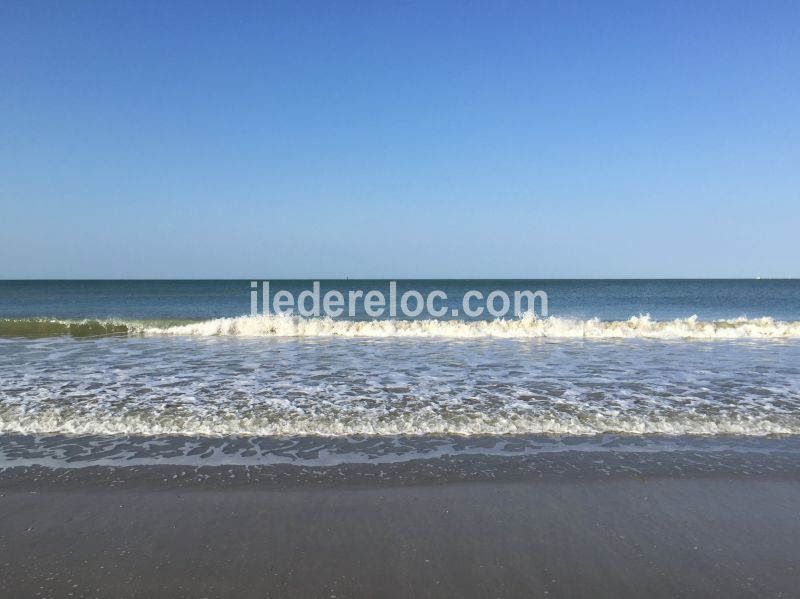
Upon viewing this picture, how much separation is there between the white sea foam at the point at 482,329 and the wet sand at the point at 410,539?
1532 centimetres

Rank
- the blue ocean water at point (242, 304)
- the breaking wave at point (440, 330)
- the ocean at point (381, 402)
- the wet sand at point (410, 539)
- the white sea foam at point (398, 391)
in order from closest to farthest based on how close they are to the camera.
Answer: the wet sand at point (410, 539) < the ocean at point (381, 402) < the white sea foam at point (398, 391) < the breaking wave at point (440, 330) < the blue ocean water at point (242, 304)

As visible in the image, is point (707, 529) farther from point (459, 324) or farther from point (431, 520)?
point (459, 324)

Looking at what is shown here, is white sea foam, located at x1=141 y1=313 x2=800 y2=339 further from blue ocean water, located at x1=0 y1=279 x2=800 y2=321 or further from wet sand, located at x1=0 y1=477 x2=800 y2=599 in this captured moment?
wet sand, located at x1=0 y1=477 x2=800 y2=599

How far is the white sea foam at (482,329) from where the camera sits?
814 inches

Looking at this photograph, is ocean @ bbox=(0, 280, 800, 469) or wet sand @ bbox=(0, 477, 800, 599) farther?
ocean @ bbox=(0, 280, 800, 469)

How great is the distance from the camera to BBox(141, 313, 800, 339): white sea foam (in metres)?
20.7

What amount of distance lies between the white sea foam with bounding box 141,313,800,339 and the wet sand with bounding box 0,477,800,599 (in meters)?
15.3

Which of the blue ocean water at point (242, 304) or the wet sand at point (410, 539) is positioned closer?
the wet sand at point (410, 539)

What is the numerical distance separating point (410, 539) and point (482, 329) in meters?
17.7

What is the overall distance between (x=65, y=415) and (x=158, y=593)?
17.6 feet

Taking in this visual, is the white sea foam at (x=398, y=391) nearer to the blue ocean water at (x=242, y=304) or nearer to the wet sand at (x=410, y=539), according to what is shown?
the wet sand at (x=410, y=539)

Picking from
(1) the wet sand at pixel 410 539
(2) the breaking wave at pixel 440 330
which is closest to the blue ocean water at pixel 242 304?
(2) the breaking wave at pixel 440 330

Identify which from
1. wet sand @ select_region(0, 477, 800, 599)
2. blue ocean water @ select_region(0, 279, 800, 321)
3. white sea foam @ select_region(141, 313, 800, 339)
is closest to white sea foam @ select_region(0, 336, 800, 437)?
wet sand @ select_region(0, 477, 800, 599)

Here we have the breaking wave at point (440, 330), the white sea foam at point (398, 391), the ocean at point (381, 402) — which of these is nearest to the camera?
the ocean at point (381, 402)
